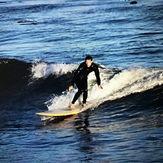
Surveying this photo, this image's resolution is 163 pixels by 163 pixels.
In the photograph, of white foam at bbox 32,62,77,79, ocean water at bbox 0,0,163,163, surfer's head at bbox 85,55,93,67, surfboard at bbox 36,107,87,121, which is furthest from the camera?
white foam at bbox 32,62,77,79

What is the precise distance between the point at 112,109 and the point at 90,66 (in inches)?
63.9

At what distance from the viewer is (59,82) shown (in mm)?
18203

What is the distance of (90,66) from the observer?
12727mm

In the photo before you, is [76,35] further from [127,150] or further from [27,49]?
[127,150]

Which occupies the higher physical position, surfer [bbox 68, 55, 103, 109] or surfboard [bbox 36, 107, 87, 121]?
surfer [bbox 68, 55, 103, 109]

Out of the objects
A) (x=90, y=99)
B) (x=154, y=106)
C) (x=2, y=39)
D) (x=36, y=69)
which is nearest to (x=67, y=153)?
(x=154, y=106)

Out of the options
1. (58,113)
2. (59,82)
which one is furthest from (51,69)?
(58,113)

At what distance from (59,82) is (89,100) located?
4.07 meters

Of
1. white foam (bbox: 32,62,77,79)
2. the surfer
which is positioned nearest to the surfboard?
the surfer

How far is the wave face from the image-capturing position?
14836 mm

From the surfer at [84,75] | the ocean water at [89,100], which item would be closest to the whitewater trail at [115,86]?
the ocean water at [89,100]

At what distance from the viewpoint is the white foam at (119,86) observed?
14422 mm

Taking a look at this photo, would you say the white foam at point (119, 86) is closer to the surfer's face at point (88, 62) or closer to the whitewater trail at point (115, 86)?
the whitewater trail at point (115, 86)

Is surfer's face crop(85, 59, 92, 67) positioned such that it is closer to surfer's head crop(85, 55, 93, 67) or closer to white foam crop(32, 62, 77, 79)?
surfer's head crop(85, 55, 93, 67)
